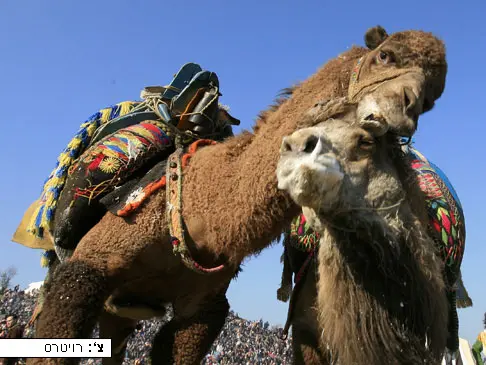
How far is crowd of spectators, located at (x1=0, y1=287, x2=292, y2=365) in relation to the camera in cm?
1672

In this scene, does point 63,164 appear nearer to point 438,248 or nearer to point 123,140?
point 123,140

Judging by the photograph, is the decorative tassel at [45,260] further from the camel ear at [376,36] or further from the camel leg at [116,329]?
the camel ear at [376,36]

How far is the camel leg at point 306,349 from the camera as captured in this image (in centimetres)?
415

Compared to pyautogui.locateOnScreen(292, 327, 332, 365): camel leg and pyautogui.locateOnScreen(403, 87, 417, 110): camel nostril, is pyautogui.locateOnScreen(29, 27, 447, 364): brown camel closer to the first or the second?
pyautogui.locateOnScreen(403, 87, 417, 110): camel nostril

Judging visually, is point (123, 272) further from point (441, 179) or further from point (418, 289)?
point (441, 179)

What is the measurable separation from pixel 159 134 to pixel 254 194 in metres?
1.34

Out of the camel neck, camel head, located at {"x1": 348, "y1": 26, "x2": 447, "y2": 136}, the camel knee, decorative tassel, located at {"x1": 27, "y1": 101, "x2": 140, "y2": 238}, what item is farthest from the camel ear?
decorative tassel, located at {"x1": 27, "y1": 101, "x2": 140, "y2": 238}

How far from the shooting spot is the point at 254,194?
3201 millimetres

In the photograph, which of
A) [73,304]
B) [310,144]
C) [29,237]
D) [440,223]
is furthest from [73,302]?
[440,223]

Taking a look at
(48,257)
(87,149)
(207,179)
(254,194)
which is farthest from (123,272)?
(48,257)

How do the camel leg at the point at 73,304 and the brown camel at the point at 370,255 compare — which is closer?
the brown camel at the point at 370,255

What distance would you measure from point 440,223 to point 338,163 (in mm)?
1834

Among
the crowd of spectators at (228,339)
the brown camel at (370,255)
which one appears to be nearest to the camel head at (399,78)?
the brown camel at (370,255)

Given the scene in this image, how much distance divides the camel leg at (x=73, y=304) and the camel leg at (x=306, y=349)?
1624mm
